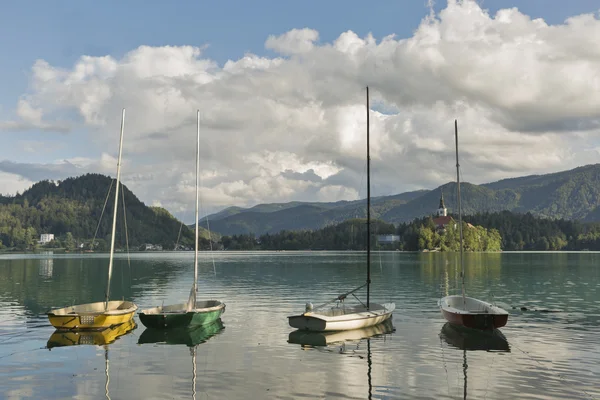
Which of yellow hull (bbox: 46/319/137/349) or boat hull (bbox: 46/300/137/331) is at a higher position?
boat hull (bbox: 46/300/137/331)

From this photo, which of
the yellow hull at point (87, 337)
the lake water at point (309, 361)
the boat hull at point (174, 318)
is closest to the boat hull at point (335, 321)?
the lake water at point (309, 361)

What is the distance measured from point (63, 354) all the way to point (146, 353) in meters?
5.27

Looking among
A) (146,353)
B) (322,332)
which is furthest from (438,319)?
(146,353)

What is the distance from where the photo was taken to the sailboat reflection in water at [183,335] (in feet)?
125

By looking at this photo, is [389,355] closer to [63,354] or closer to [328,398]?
[328,398]

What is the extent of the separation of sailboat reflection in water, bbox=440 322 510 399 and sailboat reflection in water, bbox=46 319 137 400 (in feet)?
78.1

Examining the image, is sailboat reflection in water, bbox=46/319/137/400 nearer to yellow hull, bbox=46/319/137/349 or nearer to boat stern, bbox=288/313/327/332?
yellow hull, bbox=46/319/137/349

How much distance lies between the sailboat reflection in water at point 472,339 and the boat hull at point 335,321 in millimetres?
5585

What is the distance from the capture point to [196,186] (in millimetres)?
53875

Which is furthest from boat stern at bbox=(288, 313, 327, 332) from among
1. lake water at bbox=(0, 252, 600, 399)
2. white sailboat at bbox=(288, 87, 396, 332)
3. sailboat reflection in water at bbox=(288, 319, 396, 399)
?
lake water at bbox=(0, 252, 600, 399)

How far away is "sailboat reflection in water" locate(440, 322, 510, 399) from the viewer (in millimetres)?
35688

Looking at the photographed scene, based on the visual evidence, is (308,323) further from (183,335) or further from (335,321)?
(183,335)

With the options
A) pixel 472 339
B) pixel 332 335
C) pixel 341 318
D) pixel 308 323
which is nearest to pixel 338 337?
pixel 332 335

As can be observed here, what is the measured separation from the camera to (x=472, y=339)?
39.0m
